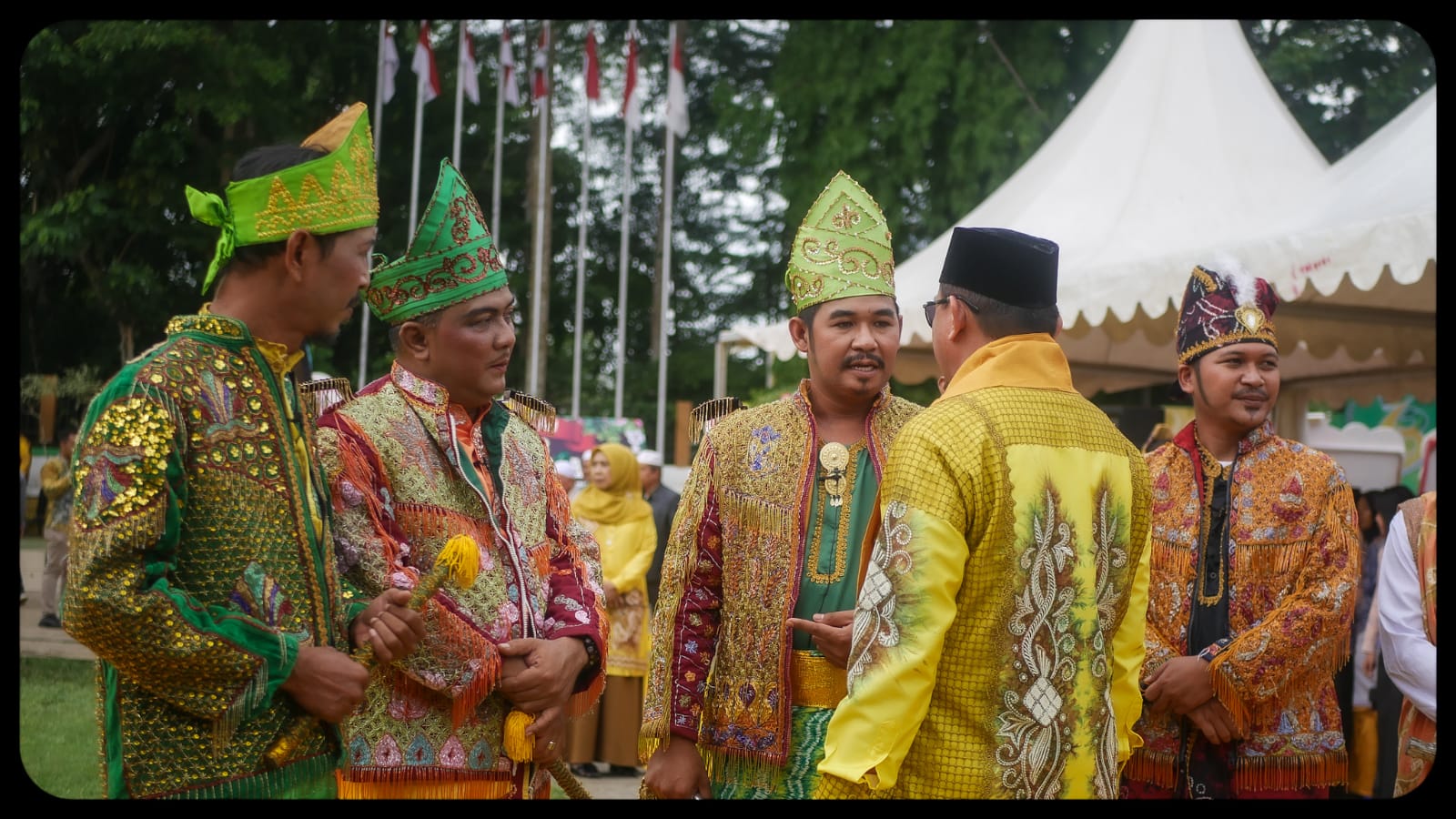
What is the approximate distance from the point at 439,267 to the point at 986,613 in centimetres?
167

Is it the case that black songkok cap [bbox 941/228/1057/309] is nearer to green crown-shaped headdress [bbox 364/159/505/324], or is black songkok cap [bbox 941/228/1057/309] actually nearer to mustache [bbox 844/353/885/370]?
mustache [bbox 844/353/885/370]

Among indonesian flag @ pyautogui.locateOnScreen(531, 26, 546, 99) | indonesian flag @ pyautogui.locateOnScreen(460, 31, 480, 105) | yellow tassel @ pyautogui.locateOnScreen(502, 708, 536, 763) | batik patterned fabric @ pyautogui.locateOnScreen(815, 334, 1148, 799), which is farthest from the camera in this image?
indonesian flag @ pyautogui.locateOnScreen(531, 26, 546, 99)

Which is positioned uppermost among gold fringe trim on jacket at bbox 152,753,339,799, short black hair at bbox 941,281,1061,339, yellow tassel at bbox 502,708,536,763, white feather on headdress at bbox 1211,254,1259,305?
white feather on headdress at bbox 1211,254,1259,305

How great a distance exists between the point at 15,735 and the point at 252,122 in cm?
1765

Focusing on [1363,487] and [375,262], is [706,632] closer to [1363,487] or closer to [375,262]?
[375,262]

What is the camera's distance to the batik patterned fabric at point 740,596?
11.3 ft

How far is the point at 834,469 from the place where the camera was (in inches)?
142

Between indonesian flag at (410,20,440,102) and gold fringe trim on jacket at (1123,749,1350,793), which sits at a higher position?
indonesian flag at (410,20,440,102)

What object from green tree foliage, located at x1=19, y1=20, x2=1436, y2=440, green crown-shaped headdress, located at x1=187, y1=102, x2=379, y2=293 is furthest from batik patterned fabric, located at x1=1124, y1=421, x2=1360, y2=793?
green tree foliage, located at x1=19, y1=20, x2=1436, y2=440


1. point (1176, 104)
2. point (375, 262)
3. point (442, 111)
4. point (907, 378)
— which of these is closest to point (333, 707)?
point (375, 262)

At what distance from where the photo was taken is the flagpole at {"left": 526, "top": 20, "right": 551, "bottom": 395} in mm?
20000

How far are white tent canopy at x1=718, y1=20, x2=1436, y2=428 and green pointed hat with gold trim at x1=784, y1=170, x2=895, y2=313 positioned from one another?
9.21ft

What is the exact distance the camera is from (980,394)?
285 cm

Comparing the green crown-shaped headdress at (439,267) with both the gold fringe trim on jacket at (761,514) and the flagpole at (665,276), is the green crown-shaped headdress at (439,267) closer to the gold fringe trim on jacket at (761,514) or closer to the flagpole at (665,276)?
the gold fringe trim on jacket at (761,514)
